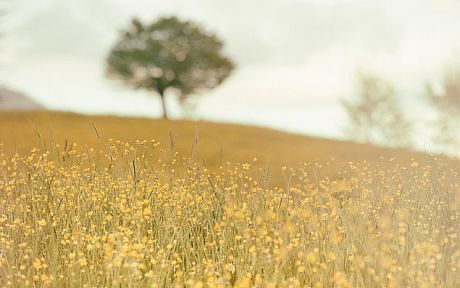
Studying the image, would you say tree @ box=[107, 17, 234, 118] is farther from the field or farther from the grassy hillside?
the field

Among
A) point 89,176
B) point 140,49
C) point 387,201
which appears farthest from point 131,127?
point 140,49

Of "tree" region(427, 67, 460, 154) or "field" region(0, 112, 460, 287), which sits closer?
"field" region(0, 112, 460, 287)

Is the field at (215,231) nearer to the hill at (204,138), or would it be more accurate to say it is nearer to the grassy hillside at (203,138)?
the hill at (204,138)

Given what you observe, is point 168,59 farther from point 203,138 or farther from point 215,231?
point 215,231

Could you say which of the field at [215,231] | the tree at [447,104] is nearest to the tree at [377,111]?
the tree at [447,104]

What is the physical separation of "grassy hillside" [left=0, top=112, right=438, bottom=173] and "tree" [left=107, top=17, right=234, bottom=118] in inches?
598

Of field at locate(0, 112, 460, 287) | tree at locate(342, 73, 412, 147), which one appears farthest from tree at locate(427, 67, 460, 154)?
field at locate(0, 112, 460, 287)

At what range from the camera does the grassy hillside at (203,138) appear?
16641 mm

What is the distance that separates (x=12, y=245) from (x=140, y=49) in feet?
99.8

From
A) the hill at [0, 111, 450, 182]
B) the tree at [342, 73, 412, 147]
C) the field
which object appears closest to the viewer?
the field

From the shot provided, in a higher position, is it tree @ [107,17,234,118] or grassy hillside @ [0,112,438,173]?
tree @ [107,17,234,118]

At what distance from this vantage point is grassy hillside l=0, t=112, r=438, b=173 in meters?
16.6

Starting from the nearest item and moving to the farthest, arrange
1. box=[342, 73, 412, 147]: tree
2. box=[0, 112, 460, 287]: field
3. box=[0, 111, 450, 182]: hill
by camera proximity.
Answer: box=[0, 112, 460, 287]: field < box=[0, 111, 450, 182]: hill < box=[342, 73, 412, 147]: tree

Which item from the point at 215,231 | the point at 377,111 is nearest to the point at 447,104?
the point at 377,111
